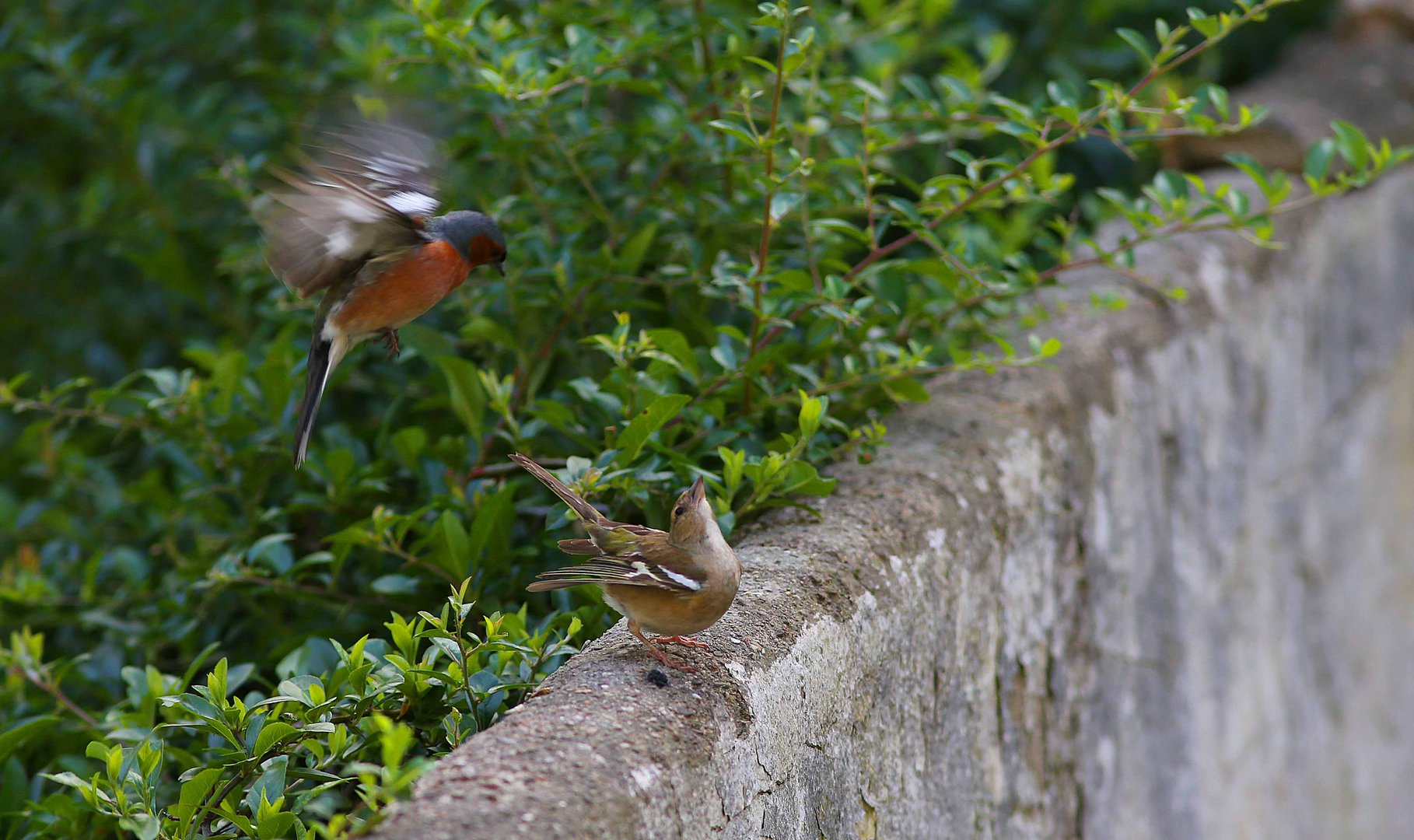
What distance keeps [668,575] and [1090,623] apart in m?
1.44

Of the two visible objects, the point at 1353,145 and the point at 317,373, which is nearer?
the point at 317,373

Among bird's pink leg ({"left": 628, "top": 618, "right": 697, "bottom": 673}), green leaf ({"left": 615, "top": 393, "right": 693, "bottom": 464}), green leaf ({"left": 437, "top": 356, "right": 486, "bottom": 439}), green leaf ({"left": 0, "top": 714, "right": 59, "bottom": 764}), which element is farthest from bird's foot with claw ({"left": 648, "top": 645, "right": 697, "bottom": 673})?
green leaf ({"left": 0, "top": 714, "right": 59, "bottom": 764})

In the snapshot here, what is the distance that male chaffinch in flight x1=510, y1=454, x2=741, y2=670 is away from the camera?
1.48 meters

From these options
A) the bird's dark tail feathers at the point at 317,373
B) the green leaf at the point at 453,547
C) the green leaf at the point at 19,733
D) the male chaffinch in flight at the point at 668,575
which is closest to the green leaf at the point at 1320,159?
the male chaffinch in flight at the point at 668,575

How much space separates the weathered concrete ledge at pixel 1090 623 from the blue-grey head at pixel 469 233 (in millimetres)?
610

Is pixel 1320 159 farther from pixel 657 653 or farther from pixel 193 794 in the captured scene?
pixel 193 794

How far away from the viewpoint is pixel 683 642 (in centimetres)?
158

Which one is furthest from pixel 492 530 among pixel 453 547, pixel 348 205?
pixel 348 205

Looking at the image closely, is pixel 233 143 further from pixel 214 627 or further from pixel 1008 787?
pixel 1008 787

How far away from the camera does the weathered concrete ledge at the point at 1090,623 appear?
1.44 metres

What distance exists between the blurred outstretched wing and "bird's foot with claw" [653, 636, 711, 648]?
0.68 meters

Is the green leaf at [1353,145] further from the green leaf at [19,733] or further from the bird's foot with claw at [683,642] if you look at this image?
the green leaf at [19,733]

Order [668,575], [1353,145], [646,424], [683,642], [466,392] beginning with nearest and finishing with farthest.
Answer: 1. [668,575]
2. [683,642]
3. [646,424]
4. [466,392]
5. [1353,145]

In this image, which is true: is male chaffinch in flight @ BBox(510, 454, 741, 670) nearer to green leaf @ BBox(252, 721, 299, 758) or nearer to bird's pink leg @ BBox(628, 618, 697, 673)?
bird's pink leg @ BBox(628, 618, 697, 673)
